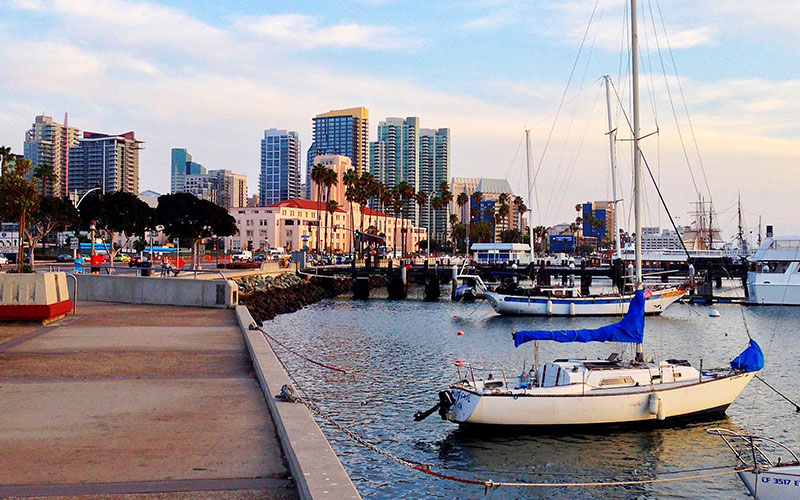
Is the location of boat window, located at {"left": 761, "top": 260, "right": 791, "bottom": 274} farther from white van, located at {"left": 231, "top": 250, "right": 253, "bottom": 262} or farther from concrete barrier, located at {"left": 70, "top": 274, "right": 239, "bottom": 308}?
white van, located at {"left": 231, "top": 250, "right": 253, "bottom": 262}

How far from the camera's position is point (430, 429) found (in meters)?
22.6

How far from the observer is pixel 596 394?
21.5 metres

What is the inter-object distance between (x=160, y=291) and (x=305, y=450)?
98.7 ft

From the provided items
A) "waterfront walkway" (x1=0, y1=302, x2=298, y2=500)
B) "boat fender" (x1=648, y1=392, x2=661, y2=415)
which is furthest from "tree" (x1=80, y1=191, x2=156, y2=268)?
"boat fender" (x1=648, y1=392, x2=661, y2=415)

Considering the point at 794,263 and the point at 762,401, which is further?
the point at 794,263

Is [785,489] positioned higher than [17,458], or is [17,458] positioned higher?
[17,458]

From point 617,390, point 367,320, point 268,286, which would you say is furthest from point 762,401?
point 268,286

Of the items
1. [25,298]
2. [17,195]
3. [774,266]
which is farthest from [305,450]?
[774,266]

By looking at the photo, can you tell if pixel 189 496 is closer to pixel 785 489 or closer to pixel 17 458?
pixel 17 458

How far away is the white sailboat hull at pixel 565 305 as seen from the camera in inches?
2498

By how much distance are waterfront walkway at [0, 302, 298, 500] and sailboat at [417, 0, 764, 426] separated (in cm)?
693

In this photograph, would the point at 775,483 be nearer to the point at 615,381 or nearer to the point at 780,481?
the point at 780,481

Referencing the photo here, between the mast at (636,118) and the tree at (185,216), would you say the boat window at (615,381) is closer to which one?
the mast at (636,118)

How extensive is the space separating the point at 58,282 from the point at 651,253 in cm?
13414
